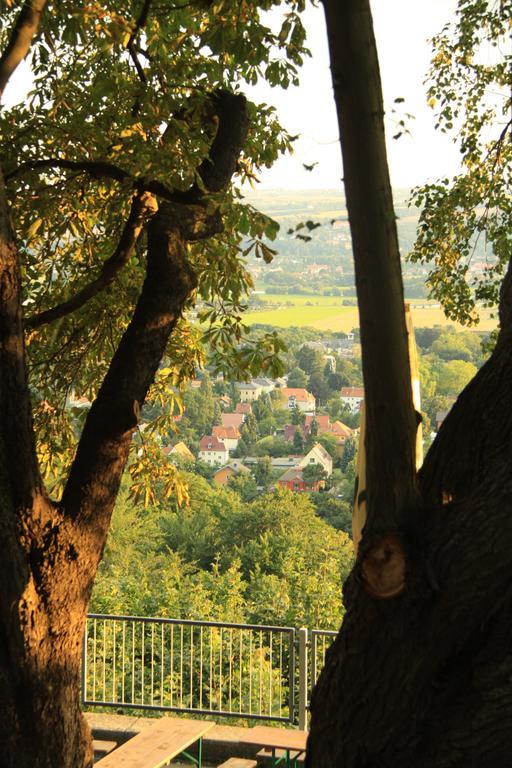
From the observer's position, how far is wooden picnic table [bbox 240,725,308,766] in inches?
238

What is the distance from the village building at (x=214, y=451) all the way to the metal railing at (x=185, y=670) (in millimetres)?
37534

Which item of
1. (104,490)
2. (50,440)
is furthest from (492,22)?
(104,490)

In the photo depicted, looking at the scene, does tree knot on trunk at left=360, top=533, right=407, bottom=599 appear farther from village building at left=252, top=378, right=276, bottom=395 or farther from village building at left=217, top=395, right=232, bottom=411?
village building at left=252, top=378, right=276, bottom=395

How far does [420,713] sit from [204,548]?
35851 mm

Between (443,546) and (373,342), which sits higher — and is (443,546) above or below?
below

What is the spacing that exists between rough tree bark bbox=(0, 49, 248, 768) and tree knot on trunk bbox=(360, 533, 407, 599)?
1994 millimetres

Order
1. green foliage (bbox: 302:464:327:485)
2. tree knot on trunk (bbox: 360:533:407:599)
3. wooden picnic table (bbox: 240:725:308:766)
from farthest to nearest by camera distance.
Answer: green foliage (bbox: 302:464:327:485)
wooden picnic table (bbox: 240:725:308:766)
tree knot on trunk (bbox: 360:533:407:599)

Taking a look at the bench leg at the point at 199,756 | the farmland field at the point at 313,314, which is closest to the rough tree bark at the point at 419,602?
the bench leg at the point at 199,756

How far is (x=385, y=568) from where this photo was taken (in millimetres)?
2176

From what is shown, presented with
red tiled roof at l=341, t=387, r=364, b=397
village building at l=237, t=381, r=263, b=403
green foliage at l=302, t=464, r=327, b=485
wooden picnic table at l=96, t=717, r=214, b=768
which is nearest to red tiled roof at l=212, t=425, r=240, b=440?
green foliage at l=302, t=464, r=327, b=485

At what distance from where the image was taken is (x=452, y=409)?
2410mm

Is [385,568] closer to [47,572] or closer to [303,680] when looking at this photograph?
[47,572]

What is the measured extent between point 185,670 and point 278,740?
7692mm

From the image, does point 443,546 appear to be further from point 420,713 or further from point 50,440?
point 50,440
